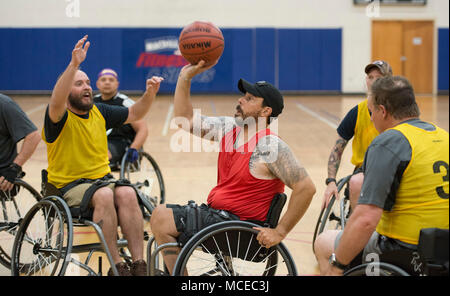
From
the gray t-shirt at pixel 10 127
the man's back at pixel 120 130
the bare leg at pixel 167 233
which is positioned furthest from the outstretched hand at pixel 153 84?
the man's back at pixel 120 130

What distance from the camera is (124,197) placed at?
10.4ft

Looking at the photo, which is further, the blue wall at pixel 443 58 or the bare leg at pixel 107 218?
the blue wall at pixel 443 58

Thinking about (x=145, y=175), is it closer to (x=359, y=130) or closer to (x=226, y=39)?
(x=359, y=130)

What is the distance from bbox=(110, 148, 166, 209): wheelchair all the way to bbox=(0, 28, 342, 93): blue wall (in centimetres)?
961

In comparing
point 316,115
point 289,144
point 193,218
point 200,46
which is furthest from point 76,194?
point 316,115

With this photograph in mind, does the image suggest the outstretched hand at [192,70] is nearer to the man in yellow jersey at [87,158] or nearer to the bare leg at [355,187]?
the man in yellow jersey at [87,158]

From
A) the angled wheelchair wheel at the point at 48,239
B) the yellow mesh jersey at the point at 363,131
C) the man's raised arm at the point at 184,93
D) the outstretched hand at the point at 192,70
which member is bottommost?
the angled wheelchair wheel at the point at 48,239

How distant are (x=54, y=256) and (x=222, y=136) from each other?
1.06m

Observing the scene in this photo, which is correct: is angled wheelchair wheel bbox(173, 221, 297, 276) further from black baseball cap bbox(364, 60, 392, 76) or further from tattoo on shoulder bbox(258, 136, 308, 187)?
black baseball cap bbox(364, 60, 392, 76)

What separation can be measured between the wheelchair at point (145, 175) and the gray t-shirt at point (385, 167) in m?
2.84

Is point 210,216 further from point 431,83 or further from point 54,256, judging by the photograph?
point 431,83

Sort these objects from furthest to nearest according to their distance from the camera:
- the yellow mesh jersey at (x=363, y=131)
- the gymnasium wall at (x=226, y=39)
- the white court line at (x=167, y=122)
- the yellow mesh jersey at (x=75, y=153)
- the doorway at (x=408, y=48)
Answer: the doorway at (x=408, y=48), the gymnasium wall at (x=226, y=39), the white court line at (x=167, y=122), the yellow mesh jersey at (x=363, y=131), the yellow mesh jersey at (x=75, y=153)

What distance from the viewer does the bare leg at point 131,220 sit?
311cm
